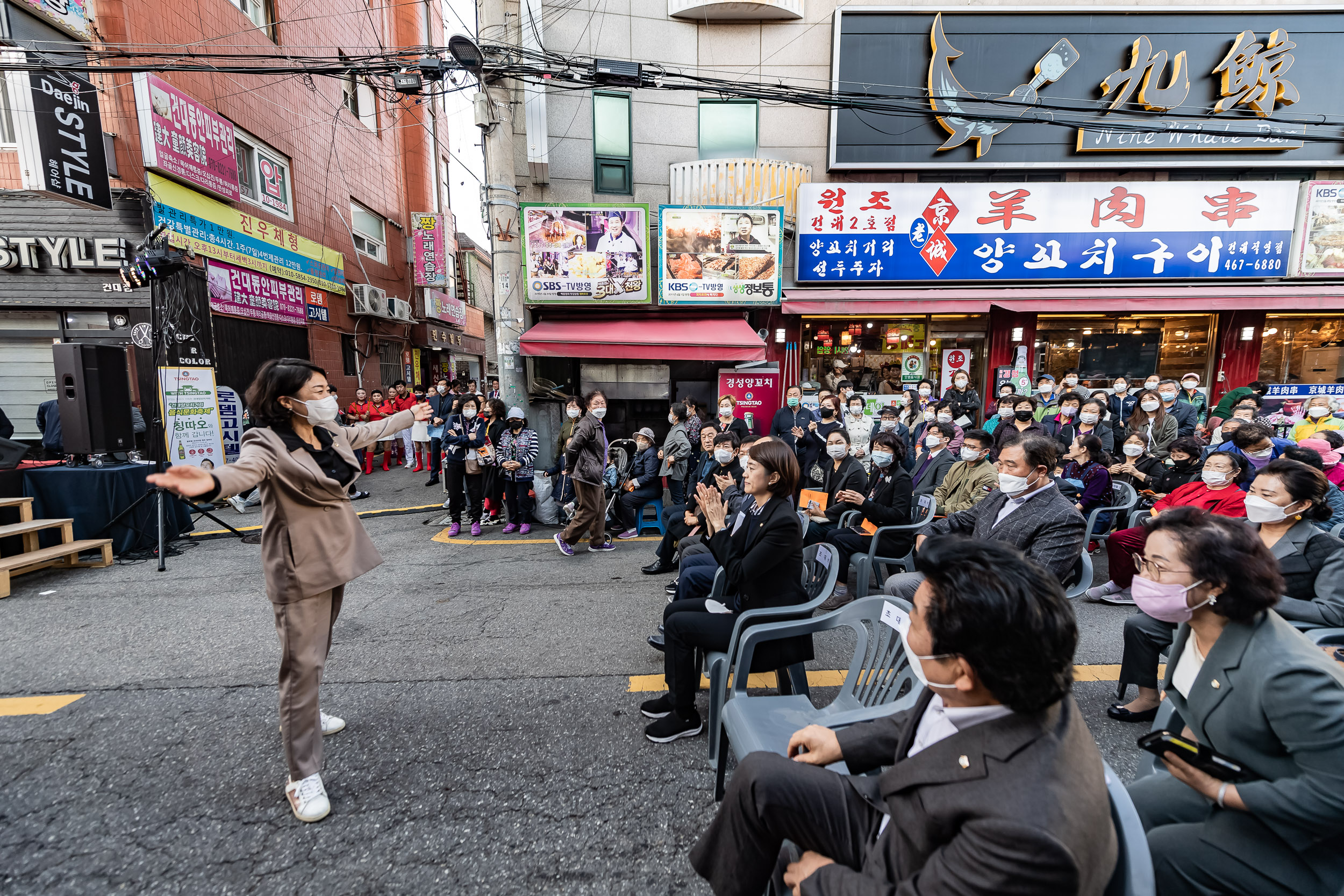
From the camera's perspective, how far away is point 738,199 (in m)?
9.74

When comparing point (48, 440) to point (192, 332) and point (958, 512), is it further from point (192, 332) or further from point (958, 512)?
point (958, 512)

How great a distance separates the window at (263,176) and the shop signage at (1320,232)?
20071 mm

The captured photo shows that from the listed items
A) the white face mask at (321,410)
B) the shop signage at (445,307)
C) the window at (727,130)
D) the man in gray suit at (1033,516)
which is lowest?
the man in gray suit at (1033,516)

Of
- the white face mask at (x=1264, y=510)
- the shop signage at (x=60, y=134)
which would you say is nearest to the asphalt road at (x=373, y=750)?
the white face mask at (x=1264, y=510)

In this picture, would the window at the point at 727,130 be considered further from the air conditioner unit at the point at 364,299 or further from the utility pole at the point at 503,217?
the air conditioner unit at the point at 364,299

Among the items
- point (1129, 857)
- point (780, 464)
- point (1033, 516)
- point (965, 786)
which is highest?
point (780, 464)

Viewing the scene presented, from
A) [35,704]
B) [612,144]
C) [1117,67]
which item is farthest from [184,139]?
[1117,67]

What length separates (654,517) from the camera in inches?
276

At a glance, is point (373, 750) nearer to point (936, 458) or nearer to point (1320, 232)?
point (936, 458)

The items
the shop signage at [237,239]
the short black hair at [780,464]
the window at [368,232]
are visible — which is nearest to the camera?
the short black hair at [780,464]

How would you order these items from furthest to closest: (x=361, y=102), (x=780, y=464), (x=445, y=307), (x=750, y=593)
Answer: (x=445, y=307) < (x=361, y=102) < (x=780, y=464) < (x=750, y=593)

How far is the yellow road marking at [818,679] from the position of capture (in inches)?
130

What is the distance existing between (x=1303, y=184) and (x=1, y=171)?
2219 cm

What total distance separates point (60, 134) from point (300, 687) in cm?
897
